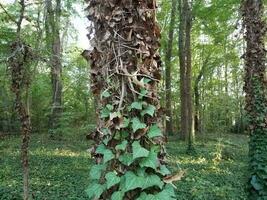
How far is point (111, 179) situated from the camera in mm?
2377

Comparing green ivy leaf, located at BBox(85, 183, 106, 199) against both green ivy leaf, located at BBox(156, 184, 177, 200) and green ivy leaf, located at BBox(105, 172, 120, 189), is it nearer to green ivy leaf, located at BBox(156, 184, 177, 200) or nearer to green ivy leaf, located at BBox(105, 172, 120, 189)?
green ivy leaf, located at BBox(105, 172, 120, 189)

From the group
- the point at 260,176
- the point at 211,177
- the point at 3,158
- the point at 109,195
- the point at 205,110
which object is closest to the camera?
the point at 109,195

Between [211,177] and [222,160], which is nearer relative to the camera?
[211,177]

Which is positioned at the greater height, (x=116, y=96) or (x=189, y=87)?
(x=189, y=87)

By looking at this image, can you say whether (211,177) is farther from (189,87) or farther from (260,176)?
(189,87)

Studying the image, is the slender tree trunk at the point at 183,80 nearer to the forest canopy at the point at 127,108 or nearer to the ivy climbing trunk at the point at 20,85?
the forest canopy at the point at 127,108

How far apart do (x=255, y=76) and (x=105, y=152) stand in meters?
6.52

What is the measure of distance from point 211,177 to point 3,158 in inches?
244

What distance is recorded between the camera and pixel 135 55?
249cm

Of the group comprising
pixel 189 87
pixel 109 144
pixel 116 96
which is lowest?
pixel 109 144

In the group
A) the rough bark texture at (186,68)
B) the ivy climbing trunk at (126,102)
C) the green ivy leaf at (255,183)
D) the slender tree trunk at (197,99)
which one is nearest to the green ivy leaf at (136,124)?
the ivy climbing trunk at (126,102)

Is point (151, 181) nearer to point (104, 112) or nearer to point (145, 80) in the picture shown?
point (104, 112)

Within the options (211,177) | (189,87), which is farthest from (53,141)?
(211,177)

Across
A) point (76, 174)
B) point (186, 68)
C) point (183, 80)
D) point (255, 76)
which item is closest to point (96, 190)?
point (255, 76)
